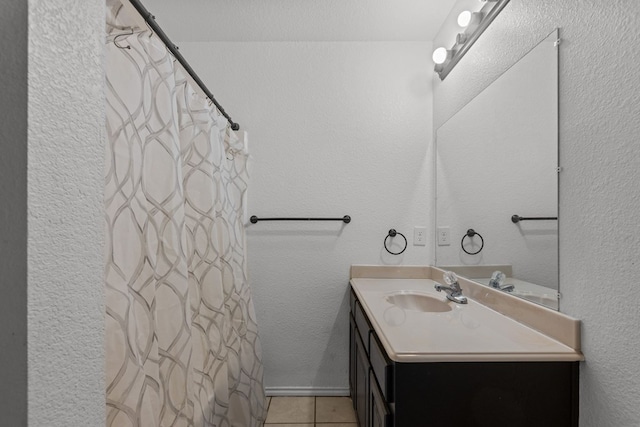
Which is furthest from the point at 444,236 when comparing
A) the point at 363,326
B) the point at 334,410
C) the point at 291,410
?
the point at 291,410

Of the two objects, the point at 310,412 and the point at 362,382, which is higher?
the point at 362,382

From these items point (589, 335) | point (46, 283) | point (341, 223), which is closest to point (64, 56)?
point (46, 283)

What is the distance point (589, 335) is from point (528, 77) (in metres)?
0.83

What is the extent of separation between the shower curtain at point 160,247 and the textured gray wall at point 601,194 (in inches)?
45.2

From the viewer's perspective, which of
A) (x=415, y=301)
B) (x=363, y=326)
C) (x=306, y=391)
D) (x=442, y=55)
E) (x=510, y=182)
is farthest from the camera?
(x=306, y=391)

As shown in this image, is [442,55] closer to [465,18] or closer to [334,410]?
[465,18]

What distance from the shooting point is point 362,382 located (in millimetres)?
1426

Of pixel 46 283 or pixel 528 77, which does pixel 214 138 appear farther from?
pixel 528 77

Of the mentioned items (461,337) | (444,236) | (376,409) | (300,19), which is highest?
(300,19)

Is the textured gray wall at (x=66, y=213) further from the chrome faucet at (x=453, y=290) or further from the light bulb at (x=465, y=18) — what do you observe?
the light bulb at (x=465, y=18)

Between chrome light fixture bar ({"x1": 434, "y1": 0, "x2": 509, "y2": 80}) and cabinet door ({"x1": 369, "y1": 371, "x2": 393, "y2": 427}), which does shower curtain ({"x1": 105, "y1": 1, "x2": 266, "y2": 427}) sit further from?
chrome light fixture bar ({"x1": 434, "y1": 0, "x2": 509, "y2": 80})

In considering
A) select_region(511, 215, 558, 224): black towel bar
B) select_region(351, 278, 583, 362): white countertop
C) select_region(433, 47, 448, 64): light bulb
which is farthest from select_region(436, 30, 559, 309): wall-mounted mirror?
select_region(433, 47, 448, 64): light bulb

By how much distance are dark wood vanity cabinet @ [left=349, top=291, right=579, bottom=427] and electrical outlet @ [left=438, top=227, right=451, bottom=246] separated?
0.97 metres

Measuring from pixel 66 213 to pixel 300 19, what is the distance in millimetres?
1752
